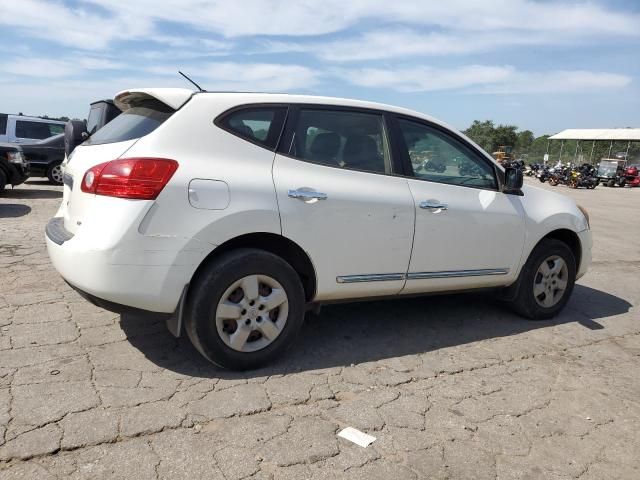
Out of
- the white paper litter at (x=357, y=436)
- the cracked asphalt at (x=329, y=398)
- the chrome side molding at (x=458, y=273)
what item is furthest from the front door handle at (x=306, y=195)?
the white paper litter at (x=357, y=436)

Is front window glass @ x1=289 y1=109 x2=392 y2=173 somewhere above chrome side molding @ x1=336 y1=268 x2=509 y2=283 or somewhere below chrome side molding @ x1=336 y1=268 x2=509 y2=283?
above

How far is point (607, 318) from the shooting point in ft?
17.3

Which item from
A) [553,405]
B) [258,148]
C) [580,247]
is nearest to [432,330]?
[553,405]

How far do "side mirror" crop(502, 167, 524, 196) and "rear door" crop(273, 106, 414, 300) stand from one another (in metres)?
1.10

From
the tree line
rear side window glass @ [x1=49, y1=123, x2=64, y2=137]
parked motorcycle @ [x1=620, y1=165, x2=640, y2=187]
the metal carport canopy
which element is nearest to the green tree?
the tree line

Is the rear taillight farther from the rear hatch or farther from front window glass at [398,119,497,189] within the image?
front window glass at [398,119,497,189]

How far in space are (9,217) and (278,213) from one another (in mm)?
7043

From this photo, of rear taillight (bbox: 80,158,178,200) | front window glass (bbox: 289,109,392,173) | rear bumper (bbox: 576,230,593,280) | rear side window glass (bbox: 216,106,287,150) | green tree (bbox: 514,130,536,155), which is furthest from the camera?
green tree (bbox: 514,130,536,155)

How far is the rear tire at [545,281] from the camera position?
188 inches

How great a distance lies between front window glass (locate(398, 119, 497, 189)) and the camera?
4086mm

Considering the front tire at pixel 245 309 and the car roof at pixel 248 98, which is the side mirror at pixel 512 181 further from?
the front tire at pixel 245 309

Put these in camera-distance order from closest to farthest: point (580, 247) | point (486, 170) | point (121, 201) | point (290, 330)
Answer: point (121, 201) → point (290, 330) → point (486, 170) → point (580, 247)

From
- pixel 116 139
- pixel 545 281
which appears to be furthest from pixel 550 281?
pixel 116 139

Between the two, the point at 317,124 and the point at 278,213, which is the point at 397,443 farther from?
the point at 317,124
